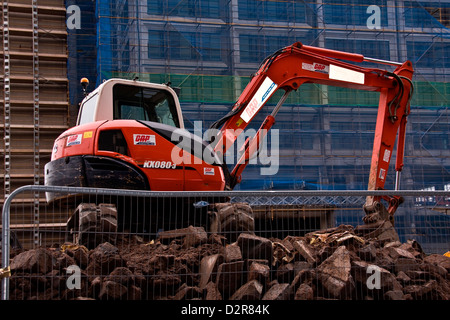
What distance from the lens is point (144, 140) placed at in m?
7.82

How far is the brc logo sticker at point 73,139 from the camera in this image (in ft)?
25.9

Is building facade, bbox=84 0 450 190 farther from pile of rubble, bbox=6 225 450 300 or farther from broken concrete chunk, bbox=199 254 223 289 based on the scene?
broken concrete chunk, bbox=199 254 223 289

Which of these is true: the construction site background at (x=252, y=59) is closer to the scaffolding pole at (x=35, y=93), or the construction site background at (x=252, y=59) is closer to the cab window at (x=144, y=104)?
the scaffolding pole at (x=35, y=93)

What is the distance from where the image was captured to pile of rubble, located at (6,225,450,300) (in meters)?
4.91

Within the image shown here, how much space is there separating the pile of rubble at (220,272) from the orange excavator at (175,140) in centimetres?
104

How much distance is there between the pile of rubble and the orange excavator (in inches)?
40.8

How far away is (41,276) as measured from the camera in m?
4.61

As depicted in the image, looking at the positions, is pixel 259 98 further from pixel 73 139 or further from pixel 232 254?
pixel 232 254
